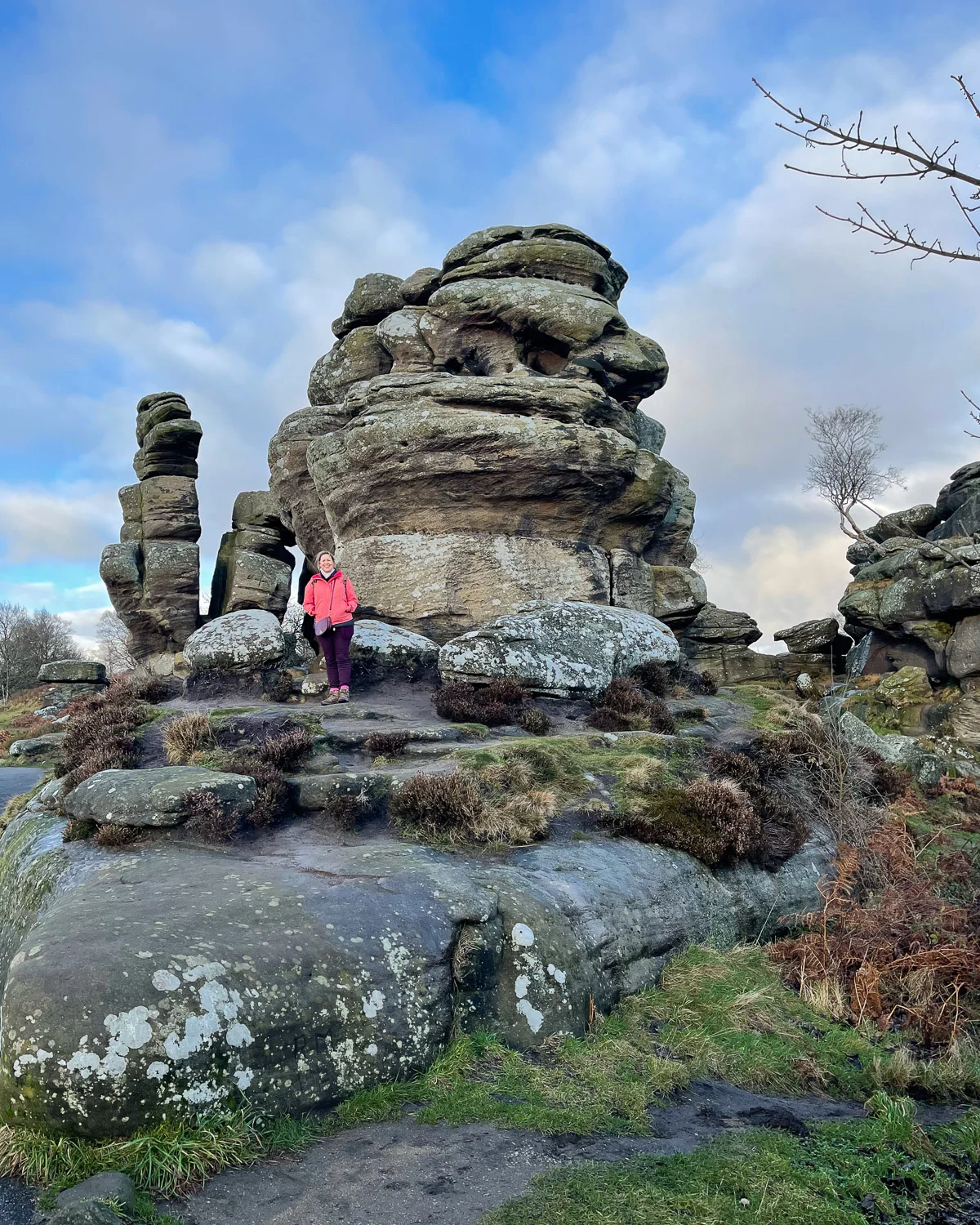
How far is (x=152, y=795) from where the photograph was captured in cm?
888

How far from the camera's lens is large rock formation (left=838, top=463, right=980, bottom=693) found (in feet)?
76.7

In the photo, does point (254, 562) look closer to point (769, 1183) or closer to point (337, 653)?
point (337, 653)

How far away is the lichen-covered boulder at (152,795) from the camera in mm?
8758

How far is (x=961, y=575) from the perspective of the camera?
23.3 metres

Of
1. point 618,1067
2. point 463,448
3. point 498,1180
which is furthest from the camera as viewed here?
point 463,448

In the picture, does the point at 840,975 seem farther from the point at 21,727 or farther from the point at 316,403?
the point at 21,727

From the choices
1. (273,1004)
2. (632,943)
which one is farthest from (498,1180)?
(632,943)

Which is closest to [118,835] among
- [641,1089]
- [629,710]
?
[641,1089]

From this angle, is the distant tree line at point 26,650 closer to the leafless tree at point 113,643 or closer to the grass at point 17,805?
the leafless tree at point 113,643

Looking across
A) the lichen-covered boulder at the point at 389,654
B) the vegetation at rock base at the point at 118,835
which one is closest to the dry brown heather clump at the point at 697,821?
the vegetation at rock base at the point at 118,835

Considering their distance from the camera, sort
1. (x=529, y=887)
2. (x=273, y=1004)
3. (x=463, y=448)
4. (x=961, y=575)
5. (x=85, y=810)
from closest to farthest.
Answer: (x=273, y=1004) < (x=529, y=887) < (x=85, y=810) < (x=463, y=448) < (x=961, y=575)

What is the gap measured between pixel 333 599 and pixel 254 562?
628 inches

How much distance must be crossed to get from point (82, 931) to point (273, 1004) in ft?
5.17

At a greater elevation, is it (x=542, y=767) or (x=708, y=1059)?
(x=542, y=767)
